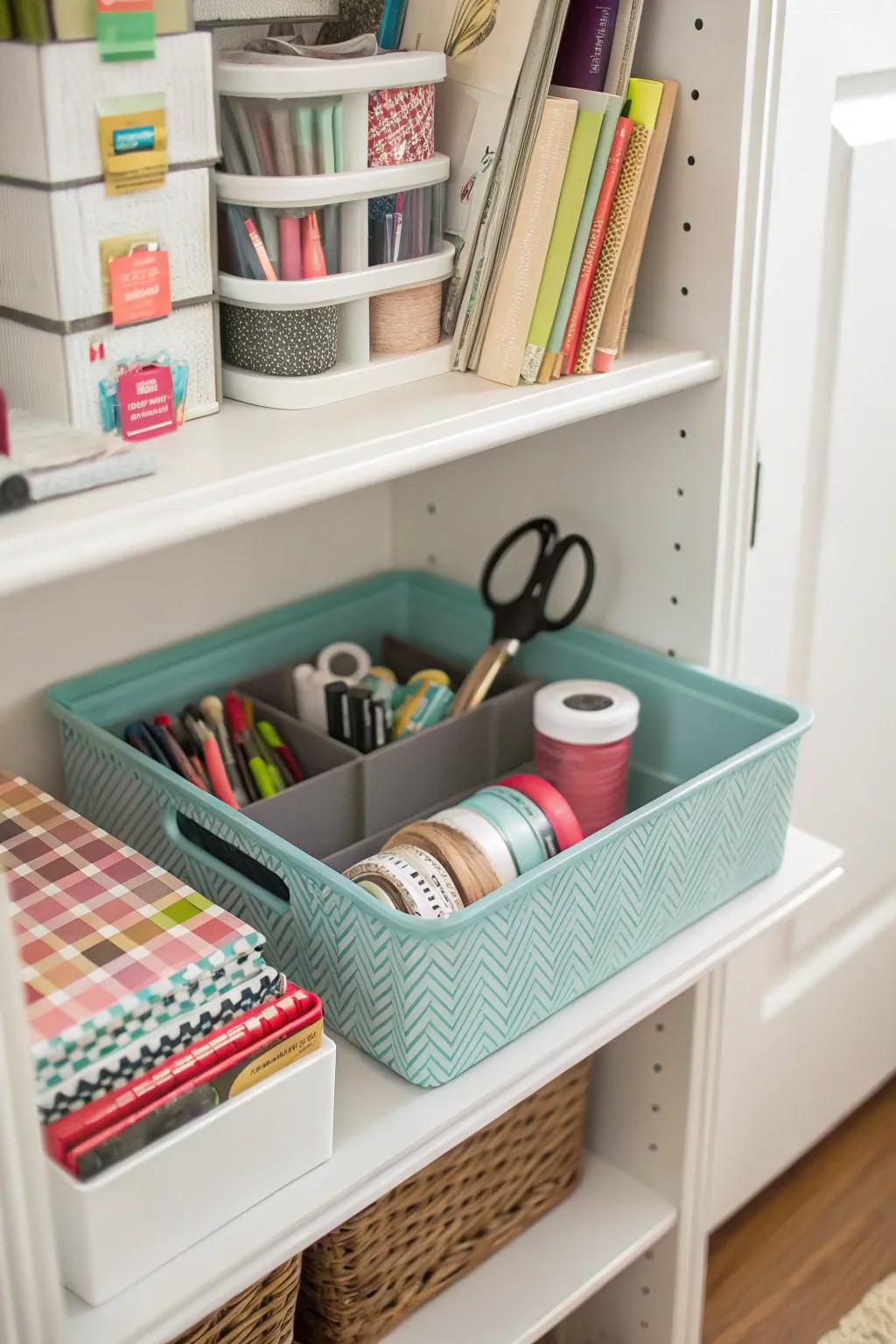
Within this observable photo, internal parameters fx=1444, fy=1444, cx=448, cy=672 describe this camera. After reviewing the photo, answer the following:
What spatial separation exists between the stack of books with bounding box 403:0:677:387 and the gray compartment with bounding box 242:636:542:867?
0.84ft

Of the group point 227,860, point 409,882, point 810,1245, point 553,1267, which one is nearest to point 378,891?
point 409,882

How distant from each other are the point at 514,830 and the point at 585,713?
122mm

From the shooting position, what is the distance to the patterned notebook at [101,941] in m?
0.66

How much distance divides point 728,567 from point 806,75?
0.32 m

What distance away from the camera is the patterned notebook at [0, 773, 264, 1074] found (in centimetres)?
66

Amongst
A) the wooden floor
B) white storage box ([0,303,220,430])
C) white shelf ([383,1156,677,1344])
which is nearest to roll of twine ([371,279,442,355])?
white storage box ([0,303,220,430])

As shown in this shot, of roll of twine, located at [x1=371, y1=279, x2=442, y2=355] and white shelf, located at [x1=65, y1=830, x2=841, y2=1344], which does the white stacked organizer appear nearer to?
roll of twine, located at [x1=371, y1=279, x2=442, y2=355]

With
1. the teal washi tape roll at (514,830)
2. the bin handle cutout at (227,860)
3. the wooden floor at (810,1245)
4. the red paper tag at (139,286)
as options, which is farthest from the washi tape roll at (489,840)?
the wooden floor at (810,1245)

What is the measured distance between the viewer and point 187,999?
0.69m

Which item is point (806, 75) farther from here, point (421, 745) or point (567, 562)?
point (421, 745)

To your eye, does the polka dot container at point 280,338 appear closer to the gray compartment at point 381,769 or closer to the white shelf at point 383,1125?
the gray compartment at point 381,769

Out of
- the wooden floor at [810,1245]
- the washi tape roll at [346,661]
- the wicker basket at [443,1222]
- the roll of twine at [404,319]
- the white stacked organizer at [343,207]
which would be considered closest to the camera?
the white stacked organizer at [343,207]

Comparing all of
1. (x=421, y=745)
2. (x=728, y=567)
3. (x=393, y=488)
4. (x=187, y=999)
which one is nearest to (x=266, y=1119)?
(x=187, y=999)

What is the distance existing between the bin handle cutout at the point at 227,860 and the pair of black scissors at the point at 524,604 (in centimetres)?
21
